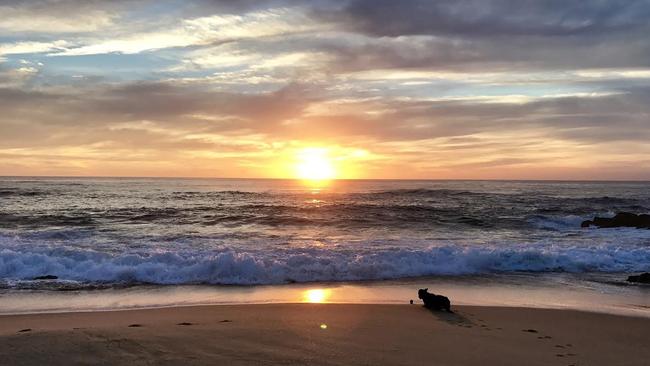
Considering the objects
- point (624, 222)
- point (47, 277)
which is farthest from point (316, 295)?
point (624, 222)

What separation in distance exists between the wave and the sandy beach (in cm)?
338

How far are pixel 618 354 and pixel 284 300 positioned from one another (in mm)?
5328

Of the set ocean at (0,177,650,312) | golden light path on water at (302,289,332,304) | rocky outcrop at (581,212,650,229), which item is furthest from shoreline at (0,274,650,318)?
rocky outcrop at (581,212,650,229)

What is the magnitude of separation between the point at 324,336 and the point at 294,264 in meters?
6.12

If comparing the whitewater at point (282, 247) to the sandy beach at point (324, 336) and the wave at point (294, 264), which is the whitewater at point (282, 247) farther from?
the sandy beach at point (324, 336)

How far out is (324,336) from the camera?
614 cm

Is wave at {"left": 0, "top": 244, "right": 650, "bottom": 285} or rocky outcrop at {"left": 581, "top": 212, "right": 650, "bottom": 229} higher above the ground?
rocky outcrop at {"left": 581, "top": 212, "right": 650, "bottom": 229}

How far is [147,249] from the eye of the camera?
47.0 feet

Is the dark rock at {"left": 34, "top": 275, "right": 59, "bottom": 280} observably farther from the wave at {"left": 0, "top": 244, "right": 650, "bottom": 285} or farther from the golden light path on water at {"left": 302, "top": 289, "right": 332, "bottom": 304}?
the golden light path on water at {"left": 302, "top": 289, "right": 332, "bottom": 304}

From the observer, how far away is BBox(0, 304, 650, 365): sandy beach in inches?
202

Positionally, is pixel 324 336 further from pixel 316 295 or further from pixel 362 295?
Result: pixel 362 295

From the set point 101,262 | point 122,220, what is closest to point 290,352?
point 101,262

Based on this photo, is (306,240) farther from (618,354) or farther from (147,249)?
(618,354)

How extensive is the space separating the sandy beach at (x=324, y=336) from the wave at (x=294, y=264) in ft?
11.1
